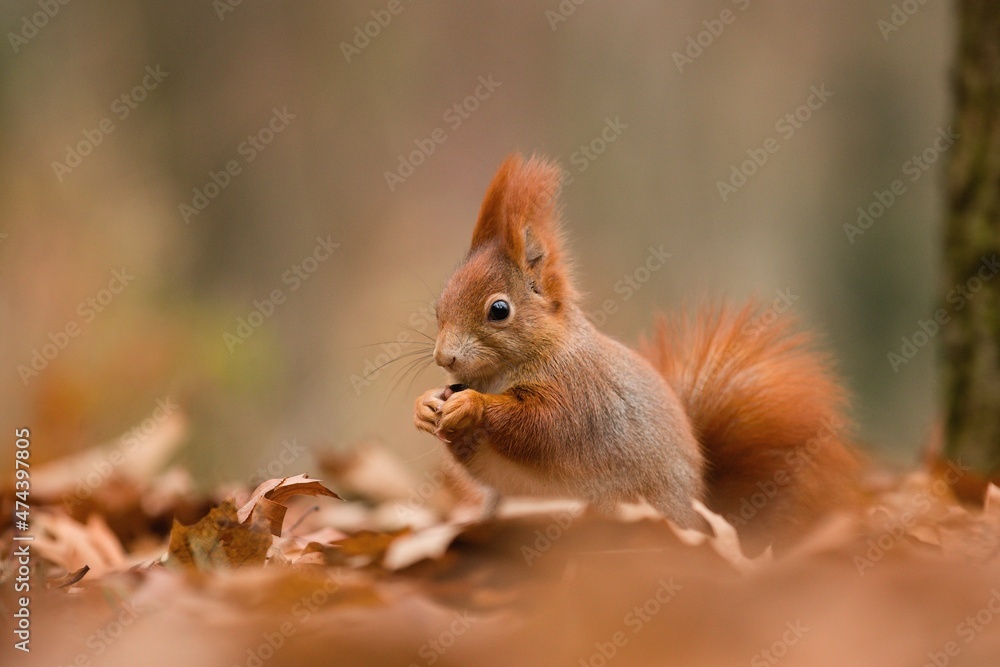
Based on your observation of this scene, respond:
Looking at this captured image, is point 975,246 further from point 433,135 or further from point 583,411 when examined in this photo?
point 433,135

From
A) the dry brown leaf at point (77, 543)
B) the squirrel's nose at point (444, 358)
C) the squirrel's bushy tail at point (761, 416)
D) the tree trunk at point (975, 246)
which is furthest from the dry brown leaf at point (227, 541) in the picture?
the tree trunk at point (975, 246)

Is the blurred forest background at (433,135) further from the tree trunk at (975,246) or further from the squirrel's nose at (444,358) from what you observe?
the squirrel's nose at (444,358)

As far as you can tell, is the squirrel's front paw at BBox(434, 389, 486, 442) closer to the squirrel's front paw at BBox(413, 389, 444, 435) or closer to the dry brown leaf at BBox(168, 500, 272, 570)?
the squirrel's front paw at BBox(413, 389, 444, 435)

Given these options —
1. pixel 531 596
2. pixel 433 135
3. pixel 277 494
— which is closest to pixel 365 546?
pixel 277 494

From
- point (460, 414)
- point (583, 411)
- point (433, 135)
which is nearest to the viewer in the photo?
point (460, 414)

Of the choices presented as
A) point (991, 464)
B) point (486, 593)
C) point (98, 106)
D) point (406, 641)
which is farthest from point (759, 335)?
point (98, 106)

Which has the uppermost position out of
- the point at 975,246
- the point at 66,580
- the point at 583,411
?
the point at 975,246
